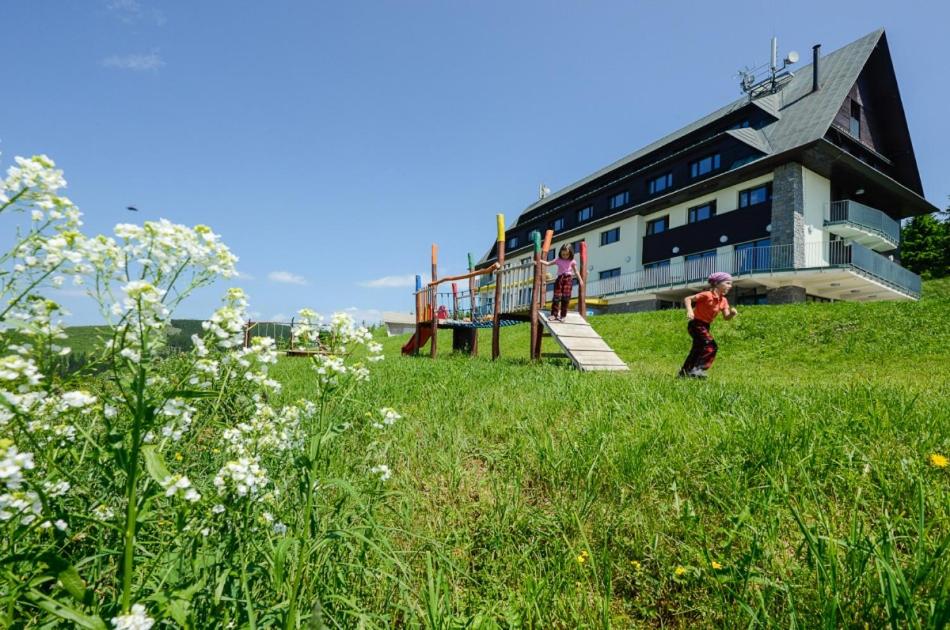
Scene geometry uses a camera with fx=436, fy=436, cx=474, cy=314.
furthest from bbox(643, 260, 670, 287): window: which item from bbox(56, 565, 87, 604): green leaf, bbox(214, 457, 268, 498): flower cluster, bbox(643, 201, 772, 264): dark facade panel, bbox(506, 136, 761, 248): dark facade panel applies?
bbox(56, 565, 87, 604): green leaf

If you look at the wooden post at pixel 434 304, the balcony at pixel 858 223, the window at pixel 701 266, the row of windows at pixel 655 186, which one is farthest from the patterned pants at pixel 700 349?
the row of windows at pixel 655 186

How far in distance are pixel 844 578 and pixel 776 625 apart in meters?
0.42

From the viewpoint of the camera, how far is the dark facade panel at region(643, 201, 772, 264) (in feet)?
66.5

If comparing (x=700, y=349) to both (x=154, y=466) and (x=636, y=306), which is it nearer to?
(x=154, y=466)

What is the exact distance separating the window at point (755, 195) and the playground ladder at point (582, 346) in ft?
55.1

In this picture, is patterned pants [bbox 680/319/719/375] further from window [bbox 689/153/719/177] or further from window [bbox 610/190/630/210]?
window [bbox 610/190/630/210]

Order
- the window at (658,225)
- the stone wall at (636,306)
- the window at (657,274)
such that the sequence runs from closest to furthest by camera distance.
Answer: the window at (657,274), the stone wall at (636,306), the window at (658,225)

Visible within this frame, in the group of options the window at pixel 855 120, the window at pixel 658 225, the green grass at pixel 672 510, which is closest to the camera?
the green grass at pixel 672 510

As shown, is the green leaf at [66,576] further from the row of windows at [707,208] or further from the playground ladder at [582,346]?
the row of windows at [707,208]

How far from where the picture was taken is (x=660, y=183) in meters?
25.7

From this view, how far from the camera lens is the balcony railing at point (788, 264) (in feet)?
60.1

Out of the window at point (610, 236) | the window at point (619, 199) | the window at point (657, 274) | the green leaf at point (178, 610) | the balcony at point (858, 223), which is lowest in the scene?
the green leaf at point (178, 610)

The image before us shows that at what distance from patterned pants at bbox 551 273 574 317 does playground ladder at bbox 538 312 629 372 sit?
22cm

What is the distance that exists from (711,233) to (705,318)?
714 inches
